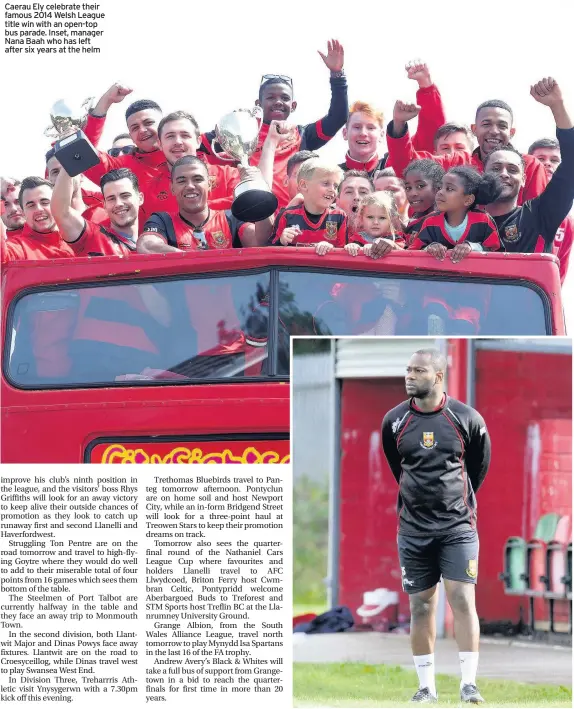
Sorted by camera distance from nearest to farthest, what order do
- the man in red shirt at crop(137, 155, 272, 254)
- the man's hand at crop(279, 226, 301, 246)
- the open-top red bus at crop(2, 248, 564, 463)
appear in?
the open-top red bus at crop(2, 248, 564, 463) < the man's hand at crop(279, 226, 301, 246) < the man in red shirt at crop(137, 155, 272, 254)

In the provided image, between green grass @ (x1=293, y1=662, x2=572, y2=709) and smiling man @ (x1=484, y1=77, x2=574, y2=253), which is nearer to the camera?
green grass @ (x1=293, y1=662, x2=572, y2=709)

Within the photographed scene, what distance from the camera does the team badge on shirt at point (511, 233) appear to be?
716 centimetres

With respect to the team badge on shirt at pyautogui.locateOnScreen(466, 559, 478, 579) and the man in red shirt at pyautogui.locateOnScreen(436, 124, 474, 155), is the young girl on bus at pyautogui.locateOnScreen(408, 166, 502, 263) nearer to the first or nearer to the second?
the man in red shirt at pyautogui.locateOnScreen(436, 124, 474, 155)

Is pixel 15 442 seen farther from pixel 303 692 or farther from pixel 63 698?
pixel 303 692

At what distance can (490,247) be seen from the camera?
7000 millimetres

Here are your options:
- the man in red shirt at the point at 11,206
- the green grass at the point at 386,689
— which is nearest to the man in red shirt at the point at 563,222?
the green grass at the point at 386,689

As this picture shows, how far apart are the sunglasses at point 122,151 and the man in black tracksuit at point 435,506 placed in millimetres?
2837

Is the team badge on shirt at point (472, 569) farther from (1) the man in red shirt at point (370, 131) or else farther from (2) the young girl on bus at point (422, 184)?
(1) the man in red shirt at point (370, 131)

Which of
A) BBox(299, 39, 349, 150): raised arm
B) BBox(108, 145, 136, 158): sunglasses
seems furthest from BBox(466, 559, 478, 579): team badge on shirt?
BBox(108, 145, 136, 158): sunglasses

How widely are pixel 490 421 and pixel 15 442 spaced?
331 cm

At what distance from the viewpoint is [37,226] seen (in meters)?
7.79

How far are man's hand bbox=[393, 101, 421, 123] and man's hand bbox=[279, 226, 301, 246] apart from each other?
1.36 metres

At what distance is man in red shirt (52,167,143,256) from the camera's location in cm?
722

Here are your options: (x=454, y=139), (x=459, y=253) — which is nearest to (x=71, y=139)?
(x=459, y=253)
